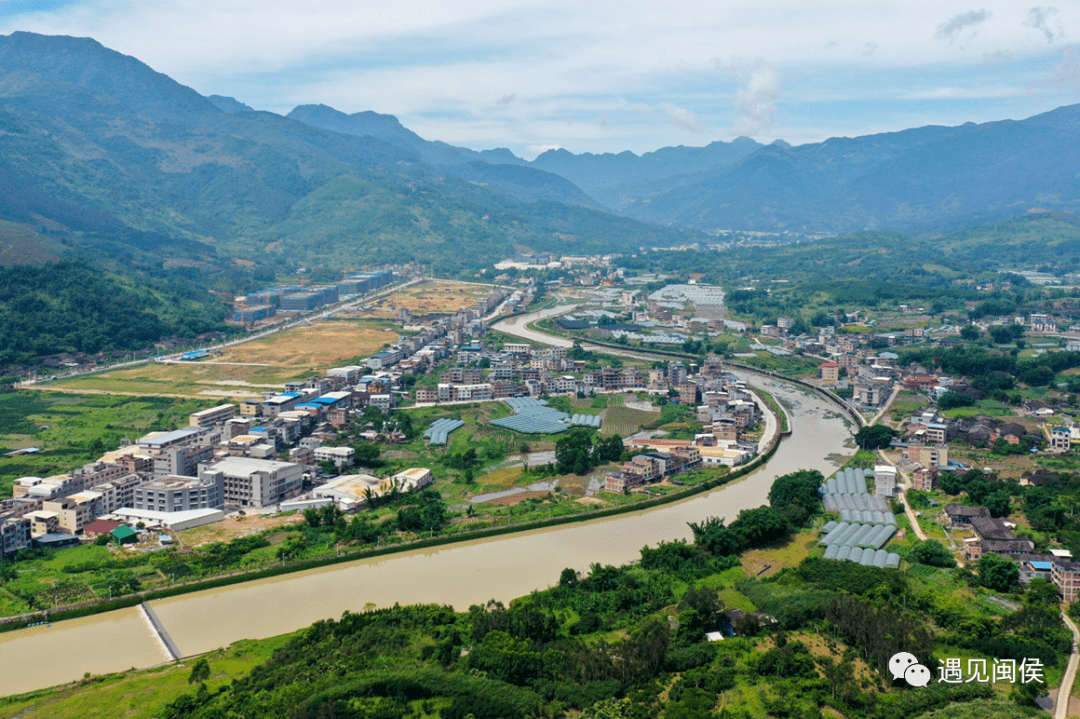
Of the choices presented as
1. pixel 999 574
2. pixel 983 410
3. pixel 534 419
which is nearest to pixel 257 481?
pixel 534 419

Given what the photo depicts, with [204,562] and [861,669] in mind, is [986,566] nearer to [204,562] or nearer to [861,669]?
[861,669]

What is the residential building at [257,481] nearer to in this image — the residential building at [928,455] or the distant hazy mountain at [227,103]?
the residential building at [928,455]

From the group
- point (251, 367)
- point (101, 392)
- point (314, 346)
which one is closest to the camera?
point (101, 392)

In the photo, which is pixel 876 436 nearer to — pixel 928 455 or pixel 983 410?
pixel 928 455

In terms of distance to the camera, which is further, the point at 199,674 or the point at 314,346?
the point at 314,346

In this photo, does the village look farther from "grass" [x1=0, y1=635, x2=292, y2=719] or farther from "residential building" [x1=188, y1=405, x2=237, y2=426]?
"grass" [x1=0, y1=635, x2=292, y2=719]

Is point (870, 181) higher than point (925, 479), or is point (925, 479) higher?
point (870, 181)

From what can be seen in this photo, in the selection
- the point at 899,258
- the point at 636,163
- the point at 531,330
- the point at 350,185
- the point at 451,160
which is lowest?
the point at 531,330
